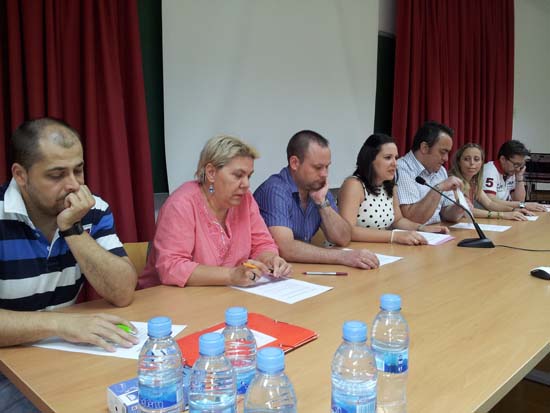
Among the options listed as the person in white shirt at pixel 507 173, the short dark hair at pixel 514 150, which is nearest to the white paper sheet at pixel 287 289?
the person in white shirt at pixel 507 173

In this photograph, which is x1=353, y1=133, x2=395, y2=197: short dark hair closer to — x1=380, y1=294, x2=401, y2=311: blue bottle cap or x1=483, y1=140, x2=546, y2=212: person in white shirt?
x1=483, y1=140, x2=546, y2=212: person in white shirt

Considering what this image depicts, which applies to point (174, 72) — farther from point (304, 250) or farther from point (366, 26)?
point (366, 26)

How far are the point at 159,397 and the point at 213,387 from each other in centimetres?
9

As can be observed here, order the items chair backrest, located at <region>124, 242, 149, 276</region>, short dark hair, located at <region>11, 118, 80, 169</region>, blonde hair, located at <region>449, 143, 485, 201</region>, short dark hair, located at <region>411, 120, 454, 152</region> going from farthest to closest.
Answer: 1. blonde hair, located at <region>449, 143, 485, 201</region>
2. short dark hair, located at <region>411, 120, 454, 152</region>
3. chair backrest, located at <region>124, 242, 149, 276</region>
4. short dark hair, located at <region>11, 118, 80, 169</region>

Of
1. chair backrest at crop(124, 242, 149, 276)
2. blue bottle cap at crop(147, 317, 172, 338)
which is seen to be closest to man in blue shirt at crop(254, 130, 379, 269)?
chair backrest at crop(124, 242, 149, 276)

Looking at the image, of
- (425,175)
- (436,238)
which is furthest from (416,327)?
(425,175)

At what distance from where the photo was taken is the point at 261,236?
1979mm

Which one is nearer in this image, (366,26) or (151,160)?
(151,160)

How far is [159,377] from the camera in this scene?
2.54 ft

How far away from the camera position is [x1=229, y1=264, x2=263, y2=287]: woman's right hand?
5.27ft

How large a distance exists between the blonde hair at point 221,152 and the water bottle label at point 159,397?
114cm

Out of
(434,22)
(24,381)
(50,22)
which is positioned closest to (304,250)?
(24,381)

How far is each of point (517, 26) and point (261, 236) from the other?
19.8 ft

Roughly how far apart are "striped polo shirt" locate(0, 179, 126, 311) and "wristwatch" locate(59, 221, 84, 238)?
0.06 meters
